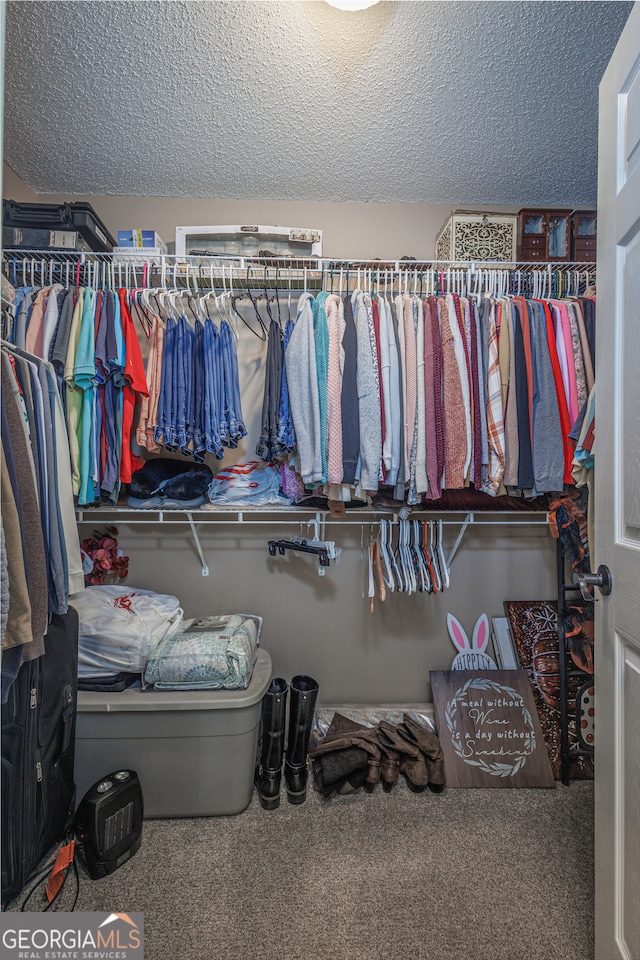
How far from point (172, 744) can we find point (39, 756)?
1.44ft

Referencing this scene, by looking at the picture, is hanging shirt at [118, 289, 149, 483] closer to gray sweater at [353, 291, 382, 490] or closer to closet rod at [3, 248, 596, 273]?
closet rod at [3, 248, 596, 273]

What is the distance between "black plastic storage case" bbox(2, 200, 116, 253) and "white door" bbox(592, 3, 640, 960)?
1826 millimetres

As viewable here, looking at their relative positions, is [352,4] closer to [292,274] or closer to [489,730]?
[292,274]

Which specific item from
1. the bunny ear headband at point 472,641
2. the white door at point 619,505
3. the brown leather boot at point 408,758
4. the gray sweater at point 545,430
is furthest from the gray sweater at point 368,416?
the brown leather boot at point 408,758

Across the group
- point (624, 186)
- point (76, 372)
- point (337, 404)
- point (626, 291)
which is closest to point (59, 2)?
point (76, 372)

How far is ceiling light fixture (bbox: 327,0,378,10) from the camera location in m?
1.41

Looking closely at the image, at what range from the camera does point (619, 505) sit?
1079mm

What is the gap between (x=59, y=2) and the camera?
1.46m

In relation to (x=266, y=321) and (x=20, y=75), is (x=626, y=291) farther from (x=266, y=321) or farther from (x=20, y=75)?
(x=20, y=75)

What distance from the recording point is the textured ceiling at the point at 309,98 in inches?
59.9

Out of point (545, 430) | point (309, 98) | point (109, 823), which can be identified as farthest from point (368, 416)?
point (109, 823)

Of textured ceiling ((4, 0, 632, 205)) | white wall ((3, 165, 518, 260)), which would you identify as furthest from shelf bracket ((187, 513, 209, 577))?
textured ceiling ((4, 0, 632, 205))

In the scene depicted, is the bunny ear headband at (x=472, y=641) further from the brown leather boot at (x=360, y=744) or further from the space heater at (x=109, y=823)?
the space heater at (x=109, y=823)

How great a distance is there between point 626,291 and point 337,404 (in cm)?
99
